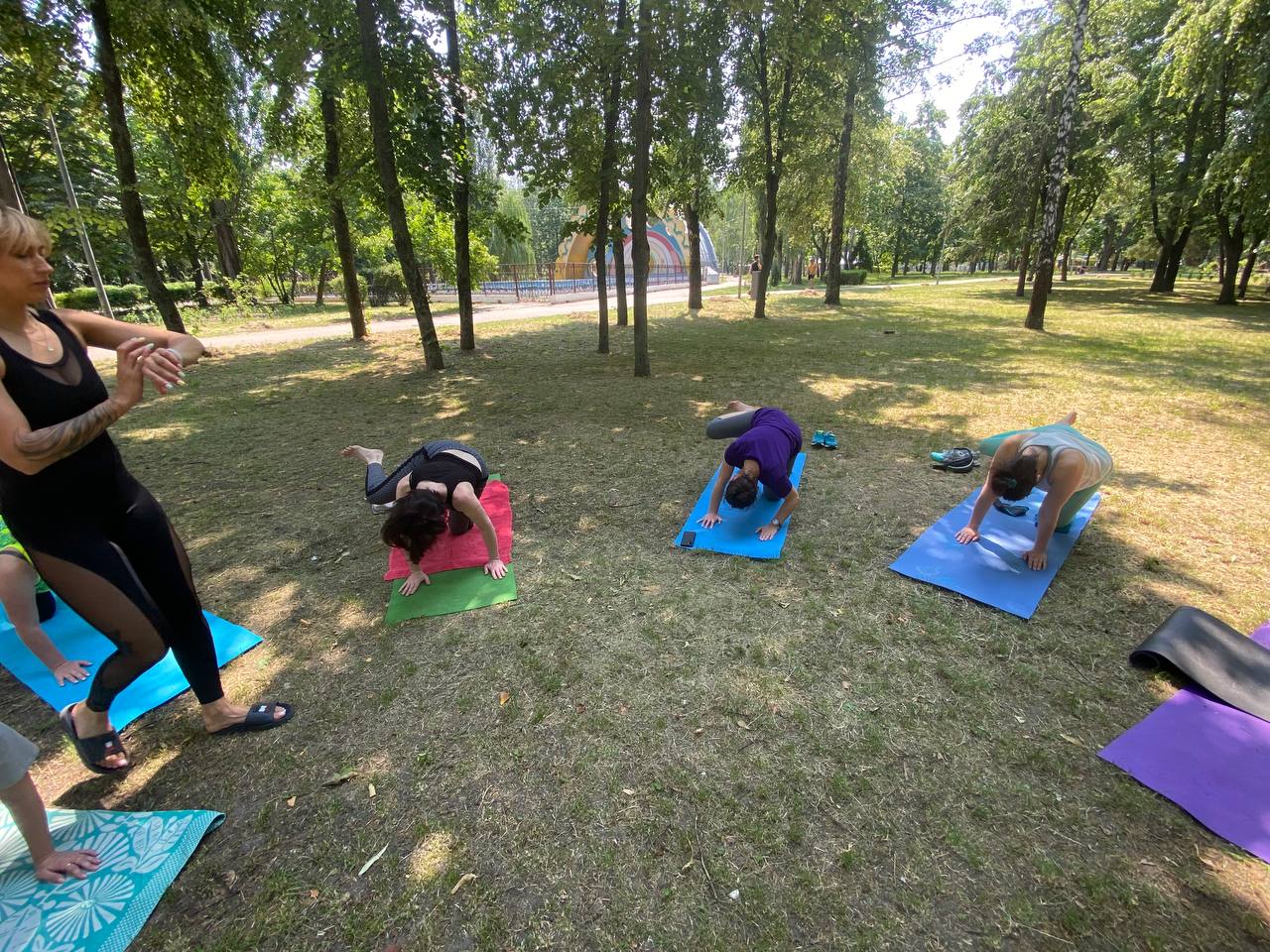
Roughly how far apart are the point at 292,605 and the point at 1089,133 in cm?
2856

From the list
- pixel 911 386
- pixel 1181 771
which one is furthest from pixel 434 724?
pixel 911 386

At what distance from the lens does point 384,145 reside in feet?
27.3

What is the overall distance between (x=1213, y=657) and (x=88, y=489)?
5.20 m

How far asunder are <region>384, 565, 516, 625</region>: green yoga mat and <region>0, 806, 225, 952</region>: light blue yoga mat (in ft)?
4.63

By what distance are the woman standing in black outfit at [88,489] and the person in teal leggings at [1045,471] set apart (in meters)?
4.34

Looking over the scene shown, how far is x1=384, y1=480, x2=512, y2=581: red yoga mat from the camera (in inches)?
155

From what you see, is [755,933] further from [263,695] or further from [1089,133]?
[1089,133]

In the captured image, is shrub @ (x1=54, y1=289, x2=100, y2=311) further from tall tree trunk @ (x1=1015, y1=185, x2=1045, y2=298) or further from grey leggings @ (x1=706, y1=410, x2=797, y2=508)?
tall tree trunk @ (x1=1015, y1=185, x2=1045, y2=298)

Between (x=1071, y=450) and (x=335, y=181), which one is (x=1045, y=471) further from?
(x=335, y=181)

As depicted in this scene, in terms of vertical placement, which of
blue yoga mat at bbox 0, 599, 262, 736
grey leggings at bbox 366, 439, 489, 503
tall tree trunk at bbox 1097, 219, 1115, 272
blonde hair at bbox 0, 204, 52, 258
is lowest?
blue yoga mat at bbox 0, 599, 262, 736

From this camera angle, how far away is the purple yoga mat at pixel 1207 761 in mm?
2090

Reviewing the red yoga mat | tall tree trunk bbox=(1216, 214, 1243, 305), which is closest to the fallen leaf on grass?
the red yoga mat

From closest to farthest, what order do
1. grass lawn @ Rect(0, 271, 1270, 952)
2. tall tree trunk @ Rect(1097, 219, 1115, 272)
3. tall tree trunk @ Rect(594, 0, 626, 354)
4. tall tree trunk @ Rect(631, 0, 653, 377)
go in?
grass lawn @ Rect(0, 271, 1270, 952) → tall tree trunk @ Rect(631, 0, 653, 377) → tall tree trunk @ Rect(594, 0, 626, 354) → tall tree trunk @ Rect(1097, 219, 1115, 272)

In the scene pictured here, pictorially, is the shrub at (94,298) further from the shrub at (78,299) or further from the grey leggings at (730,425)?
the grey leggings at (730,425)
